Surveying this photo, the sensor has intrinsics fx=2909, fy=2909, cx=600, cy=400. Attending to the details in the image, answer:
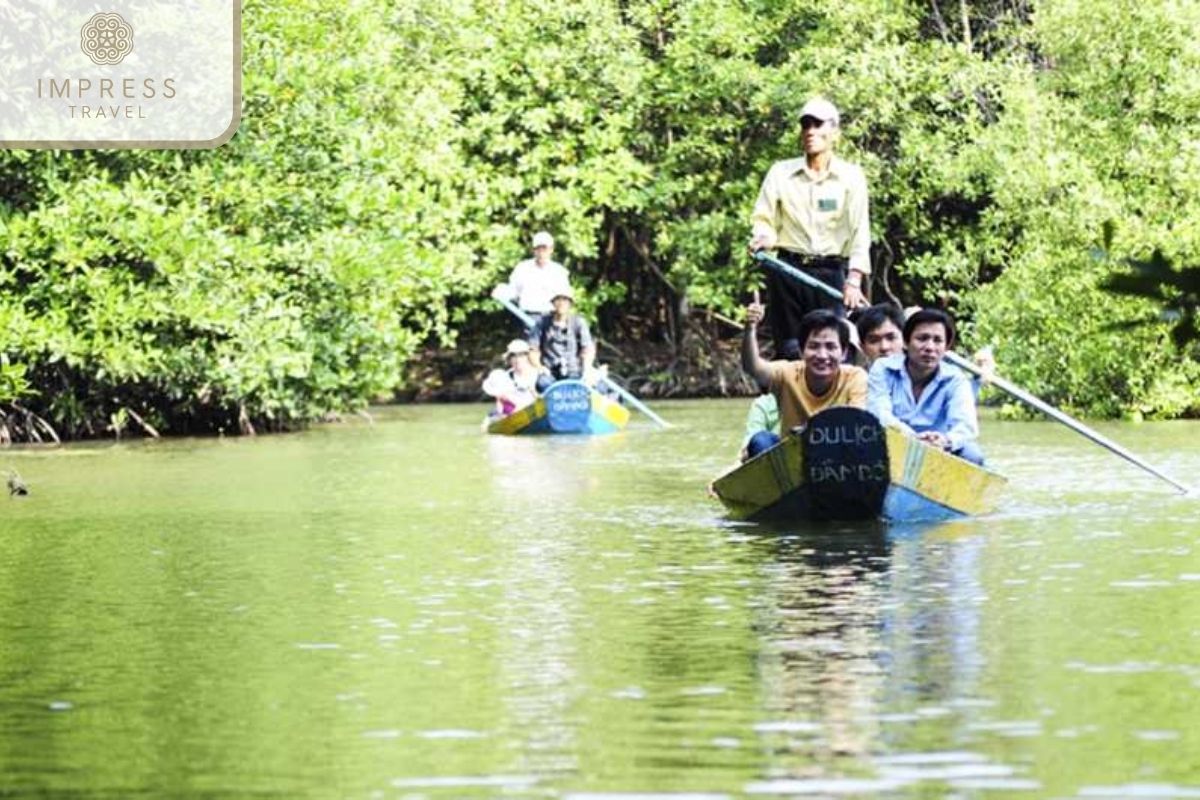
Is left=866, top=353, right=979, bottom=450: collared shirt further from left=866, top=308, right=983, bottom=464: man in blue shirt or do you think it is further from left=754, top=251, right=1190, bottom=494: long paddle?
left=754, top=251, right=1190, bottom=494: long paddle

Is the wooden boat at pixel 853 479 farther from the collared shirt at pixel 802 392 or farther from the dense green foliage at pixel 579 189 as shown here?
the dense green foliage at pixel 579 189

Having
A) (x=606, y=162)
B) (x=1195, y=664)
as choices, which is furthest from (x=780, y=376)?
(x=606, y=162)

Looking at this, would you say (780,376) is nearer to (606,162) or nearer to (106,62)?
(106,62)

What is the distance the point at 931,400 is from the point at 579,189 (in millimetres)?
21498

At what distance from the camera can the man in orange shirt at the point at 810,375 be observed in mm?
13445

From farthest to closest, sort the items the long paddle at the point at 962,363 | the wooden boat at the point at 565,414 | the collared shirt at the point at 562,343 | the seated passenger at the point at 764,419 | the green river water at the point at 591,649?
1. the collared shirt at the point at 562,343
2. the wooden boat at the point at 565,414
3. the long paddle at the point at 962,363
4. the seated passenger at the point at 764,419
5. the green river water at the point at 591,649

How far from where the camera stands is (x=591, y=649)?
884 cm

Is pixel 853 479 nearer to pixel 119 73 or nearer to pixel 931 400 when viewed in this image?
pixel 931 400

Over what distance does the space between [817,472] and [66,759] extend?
6663 millimetres

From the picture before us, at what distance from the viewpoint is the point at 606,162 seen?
3569 centimetres

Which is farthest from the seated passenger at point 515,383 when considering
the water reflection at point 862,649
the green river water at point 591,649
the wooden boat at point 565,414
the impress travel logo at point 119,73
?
the water reflection at point 862,649

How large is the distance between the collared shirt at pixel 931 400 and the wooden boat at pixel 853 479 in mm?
329

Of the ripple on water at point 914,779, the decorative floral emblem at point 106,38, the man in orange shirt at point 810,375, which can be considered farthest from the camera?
the decorative floral emblem at point 106,38

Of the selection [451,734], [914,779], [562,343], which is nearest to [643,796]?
[914,779]
